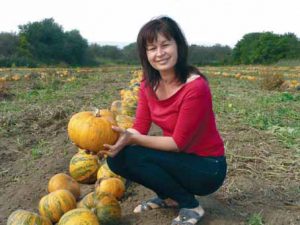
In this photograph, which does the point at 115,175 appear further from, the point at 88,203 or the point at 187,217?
the point at 187,217

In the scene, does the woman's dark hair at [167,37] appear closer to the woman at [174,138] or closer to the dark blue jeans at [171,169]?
the woman at [174,138]

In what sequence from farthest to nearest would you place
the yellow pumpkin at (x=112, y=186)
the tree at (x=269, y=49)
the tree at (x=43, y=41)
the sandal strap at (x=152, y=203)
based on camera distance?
the tree at (x=269, y=49), the tree at (x=43, y=41), the yellow pumpkin at (x=112, y=186), the sandal strap at (x=152, y=203)

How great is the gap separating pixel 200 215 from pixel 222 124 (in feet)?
12.7

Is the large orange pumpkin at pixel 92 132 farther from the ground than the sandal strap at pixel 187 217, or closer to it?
farther from the ground

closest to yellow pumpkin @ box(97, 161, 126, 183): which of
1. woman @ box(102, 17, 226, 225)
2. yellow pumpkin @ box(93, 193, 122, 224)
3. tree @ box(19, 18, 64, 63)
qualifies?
yellow pumpkin @ box(93, 193, 122, 224)

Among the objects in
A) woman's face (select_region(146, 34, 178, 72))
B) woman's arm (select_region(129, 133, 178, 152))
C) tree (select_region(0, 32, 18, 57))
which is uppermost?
tree (select_region(0, 32, 18, 57))

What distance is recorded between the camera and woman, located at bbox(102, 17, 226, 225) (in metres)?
2.99

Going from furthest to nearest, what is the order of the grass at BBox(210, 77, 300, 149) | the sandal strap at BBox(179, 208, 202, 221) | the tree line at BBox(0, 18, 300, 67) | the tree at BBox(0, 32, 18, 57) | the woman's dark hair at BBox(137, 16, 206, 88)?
the tree line at BBox(0, 18, 300, 67), the tree at BBox(0, 32, 18, 57), the grass at BBox(210, 77, 300, 149), the sandal strap at BBox(179, 208, 202, 221), the woman's dark hair at BBox(137, 16, 206, 88)

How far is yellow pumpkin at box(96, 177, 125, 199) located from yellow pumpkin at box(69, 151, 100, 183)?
1.87ft

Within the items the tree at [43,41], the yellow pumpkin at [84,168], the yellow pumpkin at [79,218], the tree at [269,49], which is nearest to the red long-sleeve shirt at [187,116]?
the yellow pumpkin at [79,218]

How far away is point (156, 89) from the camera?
325 cm

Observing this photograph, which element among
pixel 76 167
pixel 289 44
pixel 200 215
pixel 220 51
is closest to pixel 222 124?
pixel 76 167

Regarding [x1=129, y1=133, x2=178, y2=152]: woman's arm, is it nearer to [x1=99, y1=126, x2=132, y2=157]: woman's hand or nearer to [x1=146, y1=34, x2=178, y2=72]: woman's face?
[x1=99, y1=126, x2=132, y2=157]: woman's hand

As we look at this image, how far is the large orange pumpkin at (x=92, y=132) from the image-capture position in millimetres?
2949
